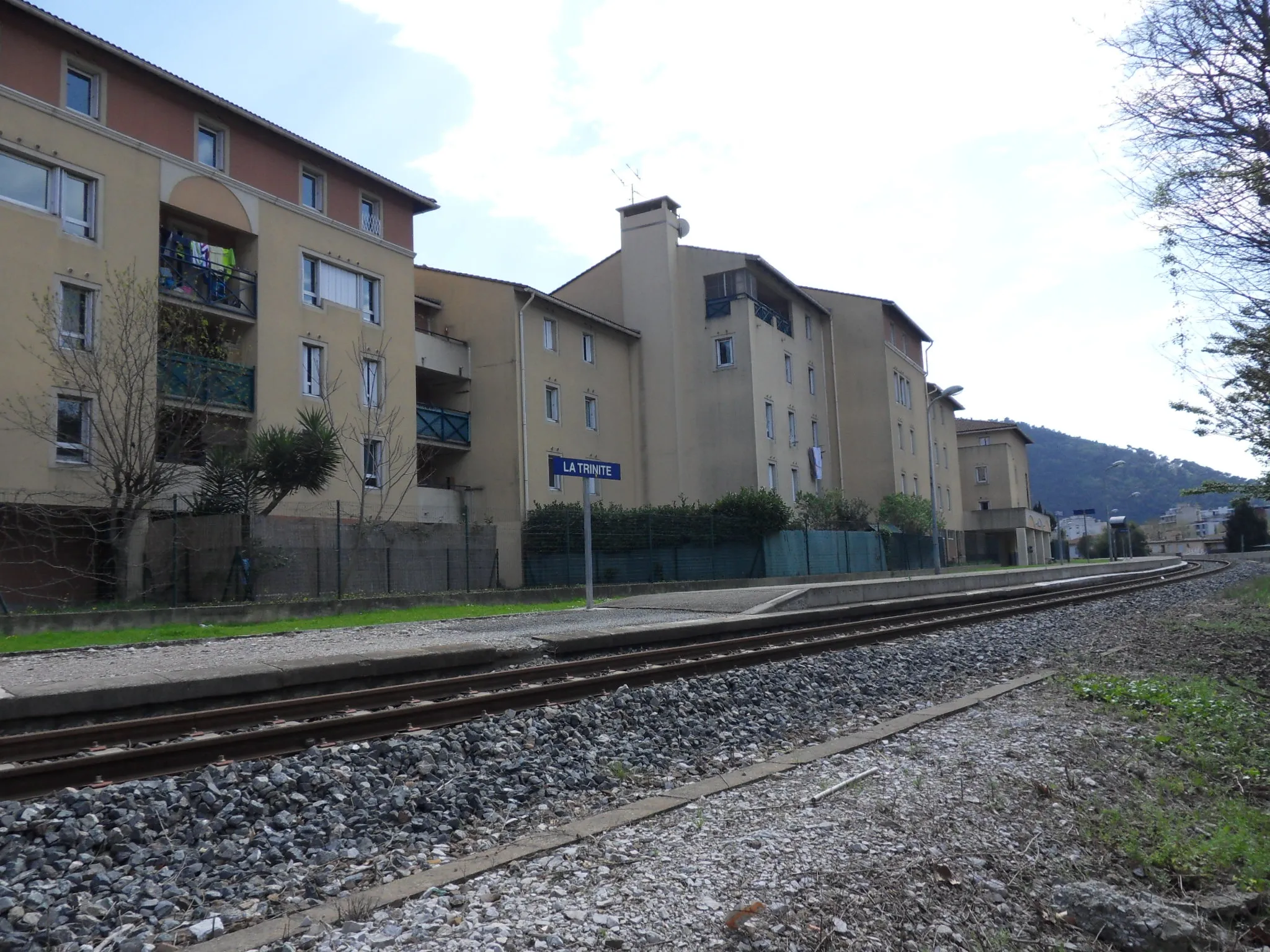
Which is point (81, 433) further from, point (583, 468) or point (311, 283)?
point (583, 468)

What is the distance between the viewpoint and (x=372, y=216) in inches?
1167

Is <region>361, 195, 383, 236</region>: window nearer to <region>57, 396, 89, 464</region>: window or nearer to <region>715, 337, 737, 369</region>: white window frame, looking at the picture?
<region>57, 396, 89, 464</region>: window

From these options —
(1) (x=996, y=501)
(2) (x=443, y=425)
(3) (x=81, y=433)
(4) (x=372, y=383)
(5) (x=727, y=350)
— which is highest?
(5) (x=727, y=350)

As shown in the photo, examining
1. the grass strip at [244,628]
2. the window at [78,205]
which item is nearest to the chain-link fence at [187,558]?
the grass strip at [244,628]

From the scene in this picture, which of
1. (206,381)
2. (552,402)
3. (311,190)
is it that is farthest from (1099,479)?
(206,381)

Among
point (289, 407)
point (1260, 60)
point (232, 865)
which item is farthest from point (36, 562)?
point (1260, 60)

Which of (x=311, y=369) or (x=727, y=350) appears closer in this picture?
(x=311, y=369)

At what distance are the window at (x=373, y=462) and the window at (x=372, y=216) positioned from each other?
675cm

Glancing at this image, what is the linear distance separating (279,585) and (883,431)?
33.0 metres

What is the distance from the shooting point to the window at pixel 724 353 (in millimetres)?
38688

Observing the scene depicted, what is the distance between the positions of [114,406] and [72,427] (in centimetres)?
159

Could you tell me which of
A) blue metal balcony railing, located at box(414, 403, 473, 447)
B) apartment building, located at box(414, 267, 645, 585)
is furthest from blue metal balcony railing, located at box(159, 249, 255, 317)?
apartment building, located at box(414, 267, 645, 585)

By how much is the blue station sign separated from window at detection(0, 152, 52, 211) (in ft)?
42.9

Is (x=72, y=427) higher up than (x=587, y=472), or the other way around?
(x=72, y=427)
